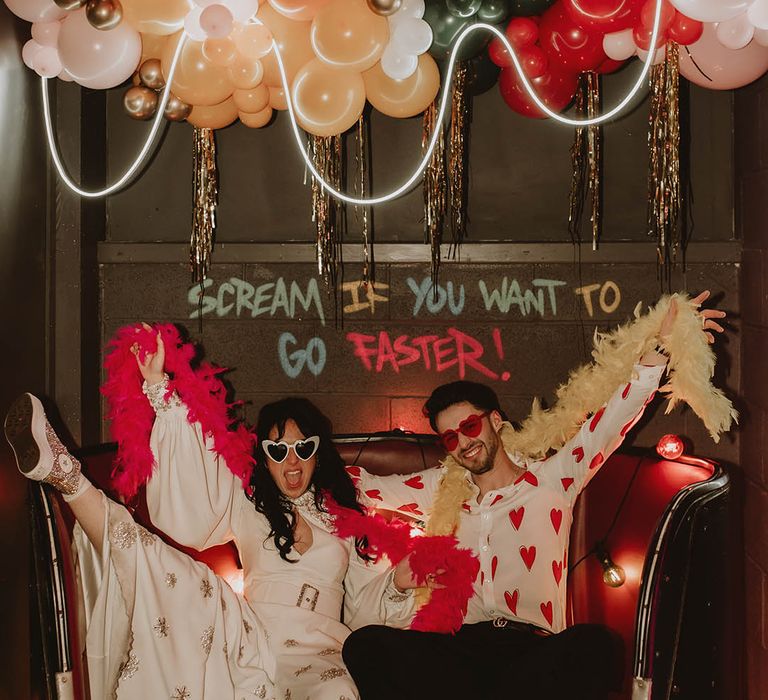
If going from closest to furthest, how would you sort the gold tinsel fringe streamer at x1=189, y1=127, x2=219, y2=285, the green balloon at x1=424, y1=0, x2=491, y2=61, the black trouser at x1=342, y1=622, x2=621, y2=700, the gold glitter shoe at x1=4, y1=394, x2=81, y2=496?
the black trouser at x1=342, y1=622, x2=621, y2=700 < the gold glitter shoe at x1=4, y1=394, x2=81, y2=496 < the green balloon at x1=424, y1=0, x2=491, y2=61 < the gold tinsel fringe streamer at x1=189, y1=127, x2=219, y2=285

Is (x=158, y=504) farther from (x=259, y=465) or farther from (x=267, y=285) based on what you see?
(x=267, y=285)

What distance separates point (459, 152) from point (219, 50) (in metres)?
0.89

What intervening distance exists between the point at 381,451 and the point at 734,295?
148 cm

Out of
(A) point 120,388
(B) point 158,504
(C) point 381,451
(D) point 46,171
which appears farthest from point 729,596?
(D) point 46,171

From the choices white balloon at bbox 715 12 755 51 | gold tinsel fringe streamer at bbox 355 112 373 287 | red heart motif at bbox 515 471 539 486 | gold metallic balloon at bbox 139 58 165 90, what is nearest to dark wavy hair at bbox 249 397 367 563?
red heart motif at bbox 515 471 539 486

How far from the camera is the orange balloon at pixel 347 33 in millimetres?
2211

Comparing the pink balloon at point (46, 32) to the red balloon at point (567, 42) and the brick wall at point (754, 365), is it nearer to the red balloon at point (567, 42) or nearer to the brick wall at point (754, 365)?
the red balloon at point (567, 42)

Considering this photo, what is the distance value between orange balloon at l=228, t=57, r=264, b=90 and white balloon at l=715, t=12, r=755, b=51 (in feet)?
4.50

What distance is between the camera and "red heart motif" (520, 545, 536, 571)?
2.29 meters

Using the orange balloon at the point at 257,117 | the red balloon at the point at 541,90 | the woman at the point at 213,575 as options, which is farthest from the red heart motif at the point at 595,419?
the orange balloon at the point at 257,117

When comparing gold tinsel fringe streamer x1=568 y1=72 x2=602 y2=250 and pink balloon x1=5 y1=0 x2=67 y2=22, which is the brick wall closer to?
gold tinsel fringe streamer x1=568 y1=72 x2=602 y2=250

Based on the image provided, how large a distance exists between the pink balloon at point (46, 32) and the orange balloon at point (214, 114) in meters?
0.47

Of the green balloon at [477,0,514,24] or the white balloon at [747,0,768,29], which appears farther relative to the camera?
the green balloon at [477,0,514,24]

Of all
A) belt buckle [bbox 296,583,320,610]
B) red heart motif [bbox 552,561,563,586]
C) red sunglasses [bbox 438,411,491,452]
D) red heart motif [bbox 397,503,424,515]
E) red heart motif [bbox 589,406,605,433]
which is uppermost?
red heart motif [bbox 589,406,605,433]
